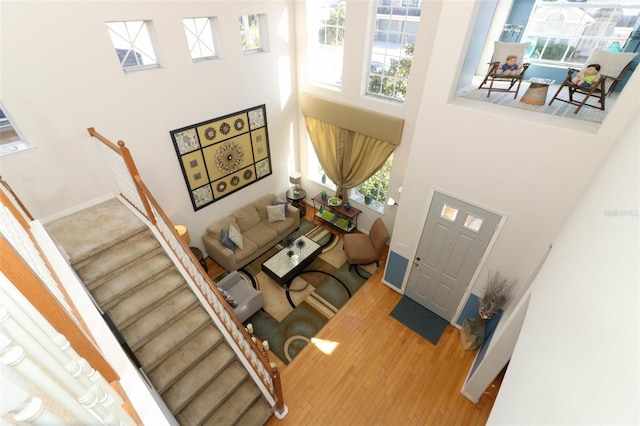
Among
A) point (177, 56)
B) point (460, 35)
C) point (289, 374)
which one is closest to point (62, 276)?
point (289, 374)

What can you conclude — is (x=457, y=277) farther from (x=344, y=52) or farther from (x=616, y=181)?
(x=344, y=52)

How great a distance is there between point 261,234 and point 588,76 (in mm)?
5486

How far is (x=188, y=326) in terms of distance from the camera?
353cm

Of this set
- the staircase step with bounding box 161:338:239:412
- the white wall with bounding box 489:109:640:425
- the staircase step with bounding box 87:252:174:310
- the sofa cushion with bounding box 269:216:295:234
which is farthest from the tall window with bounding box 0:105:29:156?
the white wall with bounding box 489:109:640:425

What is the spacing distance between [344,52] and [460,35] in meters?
2.63

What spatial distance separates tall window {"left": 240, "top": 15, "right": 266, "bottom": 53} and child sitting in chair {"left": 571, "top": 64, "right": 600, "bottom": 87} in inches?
186

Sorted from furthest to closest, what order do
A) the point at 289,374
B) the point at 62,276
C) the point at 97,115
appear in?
the point at 289,374, the point at 97,115, the point at 62,276

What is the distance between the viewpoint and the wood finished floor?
4.04 meters

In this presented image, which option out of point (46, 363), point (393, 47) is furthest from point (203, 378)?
point (393, 47)

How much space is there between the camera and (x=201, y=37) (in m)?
4.90

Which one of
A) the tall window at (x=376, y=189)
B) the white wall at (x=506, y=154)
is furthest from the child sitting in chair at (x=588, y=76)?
the tall window at (x=376, y=189)

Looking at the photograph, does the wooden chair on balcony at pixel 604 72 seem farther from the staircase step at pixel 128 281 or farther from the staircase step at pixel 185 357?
the staircase step at pixel 128 281

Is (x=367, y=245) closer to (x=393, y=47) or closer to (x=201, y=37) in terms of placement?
(x=393, y=47)

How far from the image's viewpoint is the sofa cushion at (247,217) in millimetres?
6391
